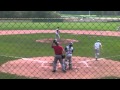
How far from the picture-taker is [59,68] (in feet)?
37.5

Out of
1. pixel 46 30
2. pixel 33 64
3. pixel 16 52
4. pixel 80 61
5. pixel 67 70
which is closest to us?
pixel 67 70

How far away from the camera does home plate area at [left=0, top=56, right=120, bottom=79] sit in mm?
10078

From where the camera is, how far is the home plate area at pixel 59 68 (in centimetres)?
1008

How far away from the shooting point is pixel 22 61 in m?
12.6
